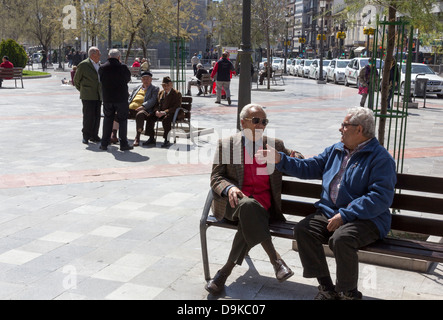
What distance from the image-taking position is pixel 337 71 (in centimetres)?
3303

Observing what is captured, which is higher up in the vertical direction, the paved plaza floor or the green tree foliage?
the green tree foliage

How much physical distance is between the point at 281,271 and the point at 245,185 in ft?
2.30

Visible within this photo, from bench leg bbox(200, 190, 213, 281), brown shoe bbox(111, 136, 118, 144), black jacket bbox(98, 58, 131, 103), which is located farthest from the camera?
brown shoe bbox(111, 136, 118, 144)

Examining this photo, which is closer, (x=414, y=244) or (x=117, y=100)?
(x=414, y=244)

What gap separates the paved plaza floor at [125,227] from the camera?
4309 millimetres

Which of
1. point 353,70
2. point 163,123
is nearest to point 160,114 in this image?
point 163,123

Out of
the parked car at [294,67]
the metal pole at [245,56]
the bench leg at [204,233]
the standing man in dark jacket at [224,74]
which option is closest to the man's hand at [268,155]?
the bench leg at [204,233]

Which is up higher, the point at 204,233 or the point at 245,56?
the point at 245,56

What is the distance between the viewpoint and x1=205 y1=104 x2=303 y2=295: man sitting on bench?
4213 mm

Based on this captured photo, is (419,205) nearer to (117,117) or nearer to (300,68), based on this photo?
(117,117)

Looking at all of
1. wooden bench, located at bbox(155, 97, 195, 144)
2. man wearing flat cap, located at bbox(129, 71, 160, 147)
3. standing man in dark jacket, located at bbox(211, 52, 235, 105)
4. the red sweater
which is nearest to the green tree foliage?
standing man in dark jacket, located at bbox(211, 52, 235, 105)

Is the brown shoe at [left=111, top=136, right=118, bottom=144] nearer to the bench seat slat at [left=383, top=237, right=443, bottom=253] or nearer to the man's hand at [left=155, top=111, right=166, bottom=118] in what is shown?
the man's hand at [left=155, top=111, right=166, bottom=118]

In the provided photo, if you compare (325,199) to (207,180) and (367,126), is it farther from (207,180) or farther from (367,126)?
(207,180)

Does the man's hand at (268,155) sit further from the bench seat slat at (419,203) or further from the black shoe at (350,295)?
the black shoe at (350,295)
